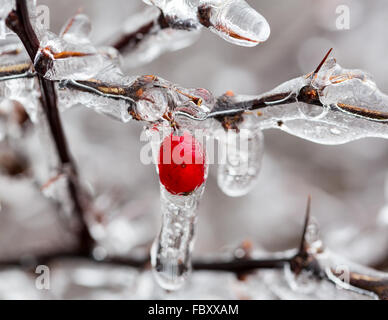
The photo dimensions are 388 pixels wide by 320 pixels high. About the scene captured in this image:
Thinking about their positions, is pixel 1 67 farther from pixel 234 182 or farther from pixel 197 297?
pixel 197 297

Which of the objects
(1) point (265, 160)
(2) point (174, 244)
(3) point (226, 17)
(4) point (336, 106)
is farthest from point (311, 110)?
(1) point (265, 160)

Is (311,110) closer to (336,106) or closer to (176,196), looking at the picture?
(336,106)

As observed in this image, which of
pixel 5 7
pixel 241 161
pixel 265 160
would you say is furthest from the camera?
pixel 265 160

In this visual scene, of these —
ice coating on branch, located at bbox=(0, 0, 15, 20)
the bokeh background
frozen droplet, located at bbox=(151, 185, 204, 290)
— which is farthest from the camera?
the bokeh background

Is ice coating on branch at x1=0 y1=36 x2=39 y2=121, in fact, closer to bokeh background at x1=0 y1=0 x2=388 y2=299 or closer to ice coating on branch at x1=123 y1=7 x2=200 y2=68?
ice coating on branch at x1=123 y1=7 x2=200 y2=68

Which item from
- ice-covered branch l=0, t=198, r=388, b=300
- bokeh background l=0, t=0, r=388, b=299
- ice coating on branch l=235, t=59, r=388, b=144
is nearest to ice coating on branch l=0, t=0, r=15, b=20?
ice coating on branch l=235, t=59, r=388, b=144

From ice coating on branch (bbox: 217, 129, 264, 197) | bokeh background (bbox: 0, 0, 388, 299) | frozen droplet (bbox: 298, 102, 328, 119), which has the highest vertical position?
frozen droplet (bbox: 298, 102, 328, 119)
